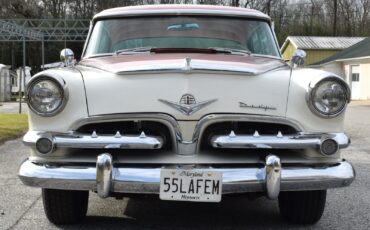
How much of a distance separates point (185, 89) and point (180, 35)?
1.38 metres

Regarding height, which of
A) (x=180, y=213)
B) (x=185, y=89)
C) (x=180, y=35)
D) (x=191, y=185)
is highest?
(x=180, y=35)

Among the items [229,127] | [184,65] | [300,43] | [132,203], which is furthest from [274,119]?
[300,43]

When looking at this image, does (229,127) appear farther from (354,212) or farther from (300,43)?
(300,43)

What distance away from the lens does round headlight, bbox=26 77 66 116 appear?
367 centimetres

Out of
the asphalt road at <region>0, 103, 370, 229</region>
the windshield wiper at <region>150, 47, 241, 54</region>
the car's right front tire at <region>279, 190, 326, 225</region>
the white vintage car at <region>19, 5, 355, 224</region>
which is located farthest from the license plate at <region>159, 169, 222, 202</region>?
the windshield wiper at <region>150, 47, 241, 54</region>

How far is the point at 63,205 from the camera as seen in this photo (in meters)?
4.12

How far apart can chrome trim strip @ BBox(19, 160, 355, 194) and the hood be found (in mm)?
388

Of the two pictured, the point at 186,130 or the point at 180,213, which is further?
the point at 180,213

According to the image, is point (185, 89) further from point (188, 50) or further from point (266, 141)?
point (188, 50)

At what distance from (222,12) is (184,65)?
1507 millimetres

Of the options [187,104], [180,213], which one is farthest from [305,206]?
[187,104]

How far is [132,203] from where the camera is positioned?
202 inches

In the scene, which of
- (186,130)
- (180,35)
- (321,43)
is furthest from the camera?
(321,43)

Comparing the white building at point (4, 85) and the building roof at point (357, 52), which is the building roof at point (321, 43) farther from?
the white building at point (4, 85)
